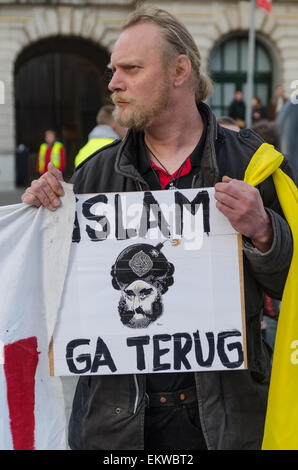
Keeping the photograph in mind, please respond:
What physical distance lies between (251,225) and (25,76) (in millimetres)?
29653

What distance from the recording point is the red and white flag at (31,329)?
2.34 m

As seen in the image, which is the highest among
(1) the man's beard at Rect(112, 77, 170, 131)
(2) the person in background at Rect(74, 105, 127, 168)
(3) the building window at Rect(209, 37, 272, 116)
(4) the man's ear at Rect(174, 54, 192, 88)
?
(3) the building window at Rect(209, 37, 272, 116)

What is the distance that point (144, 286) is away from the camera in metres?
2.27

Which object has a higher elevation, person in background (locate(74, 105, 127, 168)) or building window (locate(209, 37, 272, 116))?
building window (locate(209, 37, 272, 116))

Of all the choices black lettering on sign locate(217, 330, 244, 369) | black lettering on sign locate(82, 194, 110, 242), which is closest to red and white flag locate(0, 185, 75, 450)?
black lettering on sign locate(82, 194, 110, 242)

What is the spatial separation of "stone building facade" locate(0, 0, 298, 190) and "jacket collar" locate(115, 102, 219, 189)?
19.4 metres

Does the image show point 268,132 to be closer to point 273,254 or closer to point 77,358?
point 273,254

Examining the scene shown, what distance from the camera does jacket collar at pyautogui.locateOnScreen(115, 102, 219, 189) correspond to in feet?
7.54

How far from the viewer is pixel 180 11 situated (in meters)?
22.2

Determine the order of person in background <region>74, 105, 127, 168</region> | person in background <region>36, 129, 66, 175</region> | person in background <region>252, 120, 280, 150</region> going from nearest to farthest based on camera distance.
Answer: person in background <region>252, 120, 280, 150</region> < person in background <region>74, 105, 127, 168</region> < person in background <region>36, 129, 66, 175</region>

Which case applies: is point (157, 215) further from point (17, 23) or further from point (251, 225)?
point (17, 23)

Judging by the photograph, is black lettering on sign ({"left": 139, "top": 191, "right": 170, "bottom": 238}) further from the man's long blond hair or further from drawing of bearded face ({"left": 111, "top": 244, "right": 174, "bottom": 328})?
the man's long blond hair

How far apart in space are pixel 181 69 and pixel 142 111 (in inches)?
8.9
